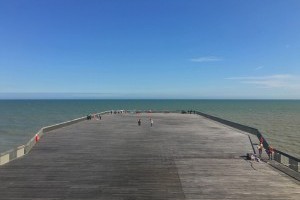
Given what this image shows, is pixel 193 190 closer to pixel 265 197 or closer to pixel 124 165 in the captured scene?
pixel 265 197

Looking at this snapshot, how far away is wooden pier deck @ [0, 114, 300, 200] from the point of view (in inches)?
632

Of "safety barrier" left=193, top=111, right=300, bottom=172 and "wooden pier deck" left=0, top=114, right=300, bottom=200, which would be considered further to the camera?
"safety barrier" left=193, top=111, right=300, bottom=172

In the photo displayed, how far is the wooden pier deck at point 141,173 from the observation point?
16047 mm

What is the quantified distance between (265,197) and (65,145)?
1843 cm

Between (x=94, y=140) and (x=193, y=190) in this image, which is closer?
(x=193, y=190)

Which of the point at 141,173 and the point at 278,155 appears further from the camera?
the point at 278,155

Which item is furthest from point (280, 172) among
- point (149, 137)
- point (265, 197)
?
point (149, 137)

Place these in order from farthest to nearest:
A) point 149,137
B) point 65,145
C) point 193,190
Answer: point 149,137, point 65,145, point 193,190

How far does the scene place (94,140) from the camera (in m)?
31.5

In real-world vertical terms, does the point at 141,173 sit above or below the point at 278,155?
below

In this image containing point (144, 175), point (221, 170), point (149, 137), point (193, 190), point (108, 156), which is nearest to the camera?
point (193, 190)

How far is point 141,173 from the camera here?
19547 millimetres

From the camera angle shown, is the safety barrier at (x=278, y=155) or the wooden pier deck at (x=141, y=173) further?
the safety barrier at (x=278, y=155)

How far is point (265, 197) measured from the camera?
15523 mm
